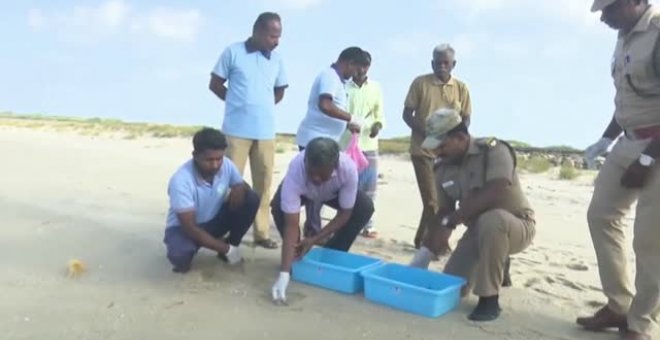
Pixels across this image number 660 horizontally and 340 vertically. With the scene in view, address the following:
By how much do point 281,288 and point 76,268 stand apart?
1.37 metres

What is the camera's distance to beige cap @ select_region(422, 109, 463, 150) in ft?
12.0

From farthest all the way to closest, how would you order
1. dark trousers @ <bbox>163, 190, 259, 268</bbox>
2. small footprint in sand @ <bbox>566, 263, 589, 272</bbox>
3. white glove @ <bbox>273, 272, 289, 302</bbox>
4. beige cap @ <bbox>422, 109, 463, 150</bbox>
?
small footprint in sand @ <bbox>566, 263, 589, 272</bbox>, dark trousers @ <bbox>163, 190, 259, 268</bbox>, white glove @ <bbox>273, 272, 289, 302</bbox>, beige cap @ <bbox>422, 109, 463, 150</bbox>

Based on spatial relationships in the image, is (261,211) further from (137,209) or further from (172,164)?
(172,164)

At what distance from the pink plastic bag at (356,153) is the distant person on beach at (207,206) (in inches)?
38.3

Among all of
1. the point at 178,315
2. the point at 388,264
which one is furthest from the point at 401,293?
the point at 178,315

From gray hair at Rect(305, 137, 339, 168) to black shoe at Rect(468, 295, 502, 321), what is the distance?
1067 mm

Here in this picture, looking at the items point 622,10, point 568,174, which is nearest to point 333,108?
point 622,10

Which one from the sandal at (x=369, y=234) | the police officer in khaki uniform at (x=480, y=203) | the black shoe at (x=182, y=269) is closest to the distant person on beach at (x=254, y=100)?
the black shoe at (x=182, y=269)

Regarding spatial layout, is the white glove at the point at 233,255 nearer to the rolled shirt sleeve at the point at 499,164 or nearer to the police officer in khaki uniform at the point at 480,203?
the police officer in khaki uniform at the point at 480,203

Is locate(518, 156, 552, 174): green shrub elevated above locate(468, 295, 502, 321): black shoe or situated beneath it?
situated beneath

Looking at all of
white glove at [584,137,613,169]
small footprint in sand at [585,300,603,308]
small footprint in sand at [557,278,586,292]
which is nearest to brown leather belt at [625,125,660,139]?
white glove at [584,137,613,169]

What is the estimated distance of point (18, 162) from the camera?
405 inches

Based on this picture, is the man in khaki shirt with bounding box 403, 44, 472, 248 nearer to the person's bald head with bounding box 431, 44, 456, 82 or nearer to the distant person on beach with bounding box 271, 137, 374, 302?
the person's bald head with bounding box 431, 44, 456, 82

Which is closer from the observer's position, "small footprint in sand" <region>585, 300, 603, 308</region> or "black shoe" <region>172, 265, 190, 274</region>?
"small footprint in sand" <region>585, 300, 603, 308</region>
